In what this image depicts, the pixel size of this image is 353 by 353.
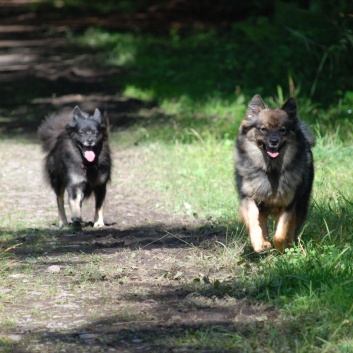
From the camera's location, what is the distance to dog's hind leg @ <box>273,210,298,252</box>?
6.89 m

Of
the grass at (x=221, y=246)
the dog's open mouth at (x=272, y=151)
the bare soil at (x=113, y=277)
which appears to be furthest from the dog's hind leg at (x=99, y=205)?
the dog's open mouth at (x=272, y=151)

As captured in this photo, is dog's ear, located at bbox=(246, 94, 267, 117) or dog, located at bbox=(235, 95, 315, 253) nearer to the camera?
dog, located at bbox=(235, 95, 315, 253)

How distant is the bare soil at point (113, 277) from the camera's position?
18.1 ft

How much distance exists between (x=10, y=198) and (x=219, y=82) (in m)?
6.45

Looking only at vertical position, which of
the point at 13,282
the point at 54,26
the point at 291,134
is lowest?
the point at 54,26

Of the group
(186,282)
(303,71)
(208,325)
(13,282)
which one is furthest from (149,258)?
(303,71)

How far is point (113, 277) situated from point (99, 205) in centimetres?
246

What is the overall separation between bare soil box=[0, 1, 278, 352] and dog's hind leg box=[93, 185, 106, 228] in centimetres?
12

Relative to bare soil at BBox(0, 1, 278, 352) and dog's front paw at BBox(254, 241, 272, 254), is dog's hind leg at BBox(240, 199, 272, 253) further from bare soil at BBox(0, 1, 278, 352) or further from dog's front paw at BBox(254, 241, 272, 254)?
bare soil at BBox(0, 1, 278, 352)

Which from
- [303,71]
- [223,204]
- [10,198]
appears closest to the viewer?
[223,204]

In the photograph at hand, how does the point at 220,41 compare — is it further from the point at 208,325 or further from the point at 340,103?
the point at 208,325

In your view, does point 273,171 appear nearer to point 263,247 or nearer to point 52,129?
point 263,247

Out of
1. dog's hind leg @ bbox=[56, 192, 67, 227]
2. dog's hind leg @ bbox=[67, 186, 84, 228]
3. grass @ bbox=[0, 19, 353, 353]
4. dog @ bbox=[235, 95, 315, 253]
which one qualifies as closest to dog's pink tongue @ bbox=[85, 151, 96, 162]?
dog's hind leg @ bbox=[67, 186, 84, 228]

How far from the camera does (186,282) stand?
658cm
